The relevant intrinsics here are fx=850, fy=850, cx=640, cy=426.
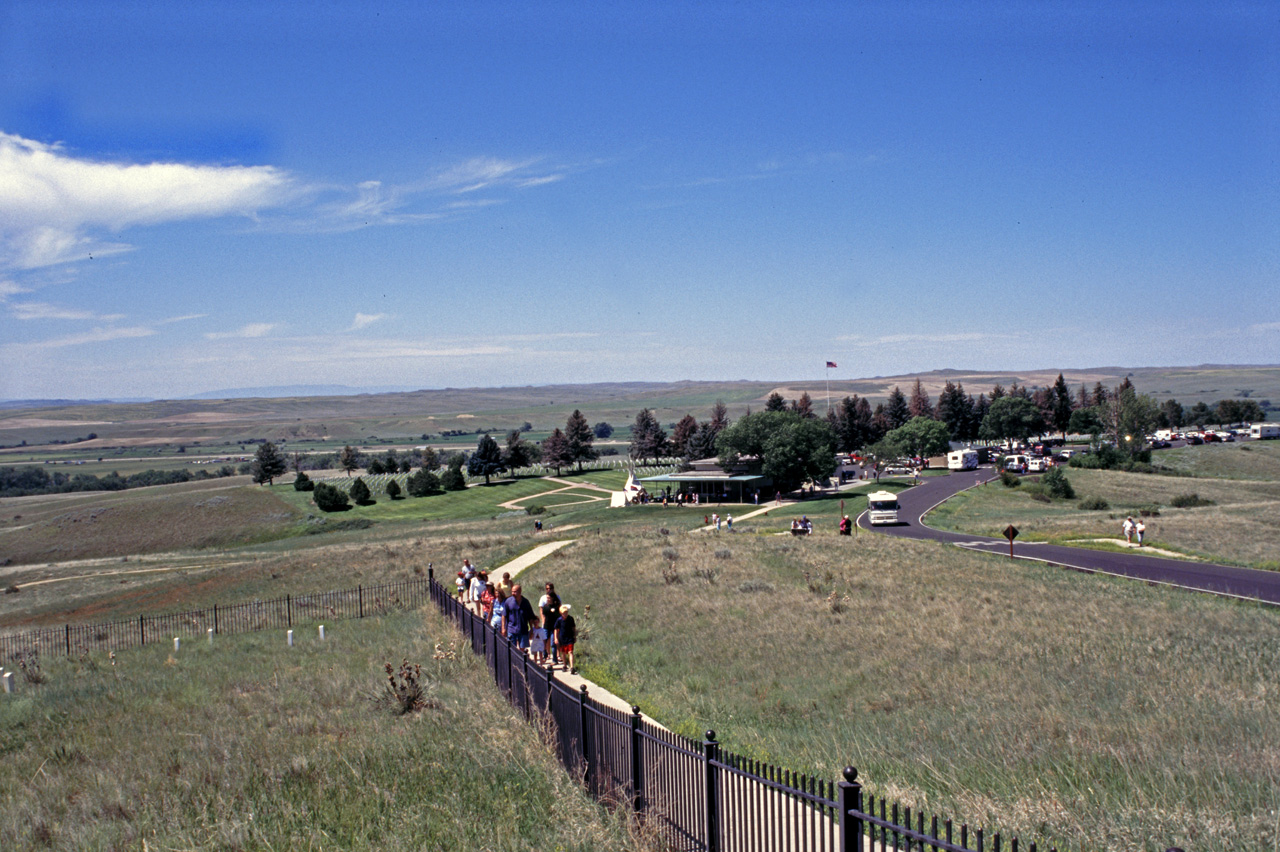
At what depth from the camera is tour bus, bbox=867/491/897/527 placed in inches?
2082

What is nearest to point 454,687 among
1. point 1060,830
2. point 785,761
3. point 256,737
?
point 256,737

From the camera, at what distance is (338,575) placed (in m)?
36.0

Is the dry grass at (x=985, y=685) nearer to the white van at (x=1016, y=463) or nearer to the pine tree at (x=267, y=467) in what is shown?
the white van at (x=1016, y=463)

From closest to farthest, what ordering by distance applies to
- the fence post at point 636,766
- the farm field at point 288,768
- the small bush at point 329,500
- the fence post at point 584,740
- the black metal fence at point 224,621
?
the fence post at point 636,766 → the farm field at point 288,768 → the fence post at point 584,740 → the black metal fence at point 224,621 → the small bush at point 329,500

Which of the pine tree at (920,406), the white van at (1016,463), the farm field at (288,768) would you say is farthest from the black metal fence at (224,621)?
the pine tree at (920,406)

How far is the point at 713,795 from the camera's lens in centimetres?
638

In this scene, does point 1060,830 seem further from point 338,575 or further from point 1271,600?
point 338,575

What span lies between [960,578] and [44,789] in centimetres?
2401

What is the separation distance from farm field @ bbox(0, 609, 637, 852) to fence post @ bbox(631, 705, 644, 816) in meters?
0.28

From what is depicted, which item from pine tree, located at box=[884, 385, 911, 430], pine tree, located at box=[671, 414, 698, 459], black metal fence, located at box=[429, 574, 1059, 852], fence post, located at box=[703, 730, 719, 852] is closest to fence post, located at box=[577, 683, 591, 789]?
black metal fence, located at box=[429, 574, 1059, 852]

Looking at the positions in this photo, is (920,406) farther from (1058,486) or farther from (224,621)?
(224,621)

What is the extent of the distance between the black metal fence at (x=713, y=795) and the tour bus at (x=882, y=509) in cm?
4546

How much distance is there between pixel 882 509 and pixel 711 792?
1941 inches

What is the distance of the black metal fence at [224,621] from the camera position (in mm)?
25719
